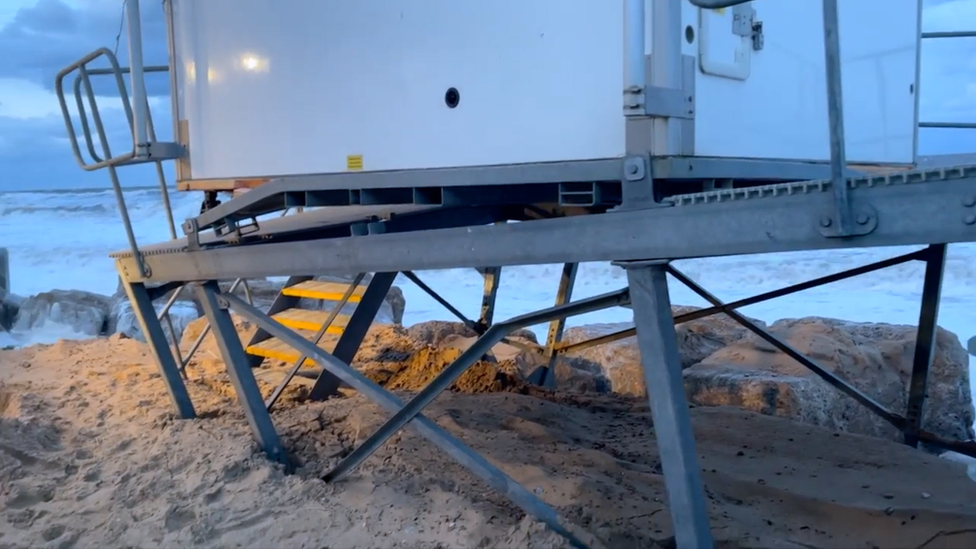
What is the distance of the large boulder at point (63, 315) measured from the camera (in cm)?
1345

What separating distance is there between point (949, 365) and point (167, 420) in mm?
6253

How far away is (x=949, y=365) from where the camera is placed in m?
7.46

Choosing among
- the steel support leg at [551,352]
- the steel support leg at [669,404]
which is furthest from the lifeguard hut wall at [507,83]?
the steel support leg at [551,352]

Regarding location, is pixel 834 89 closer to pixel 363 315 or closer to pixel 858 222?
pixel 858 222

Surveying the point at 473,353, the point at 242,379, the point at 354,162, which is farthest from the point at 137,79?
the point at 473,353

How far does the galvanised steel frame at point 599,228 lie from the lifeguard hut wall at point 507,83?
0.26 ft

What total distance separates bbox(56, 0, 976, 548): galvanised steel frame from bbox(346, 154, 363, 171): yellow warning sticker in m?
0.07

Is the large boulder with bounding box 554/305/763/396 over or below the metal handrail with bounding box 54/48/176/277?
below

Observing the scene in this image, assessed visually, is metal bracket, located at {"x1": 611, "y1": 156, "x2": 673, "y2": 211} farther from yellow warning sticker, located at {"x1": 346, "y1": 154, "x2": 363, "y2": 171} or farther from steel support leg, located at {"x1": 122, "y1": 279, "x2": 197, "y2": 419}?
steel support leg, located at {"x1": 122, "y1": 279, "x2": 197, "y2": 419}

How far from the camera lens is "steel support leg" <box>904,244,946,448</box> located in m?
5.04

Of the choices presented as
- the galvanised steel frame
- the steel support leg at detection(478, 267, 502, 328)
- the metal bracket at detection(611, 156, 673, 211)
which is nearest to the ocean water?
the steel support leg at detection(478, 267, 502, 328)

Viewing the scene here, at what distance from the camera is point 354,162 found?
4.04 m

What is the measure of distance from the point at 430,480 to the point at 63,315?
11277 millimetres

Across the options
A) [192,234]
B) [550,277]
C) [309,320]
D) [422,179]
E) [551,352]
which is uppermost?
[422,179]
